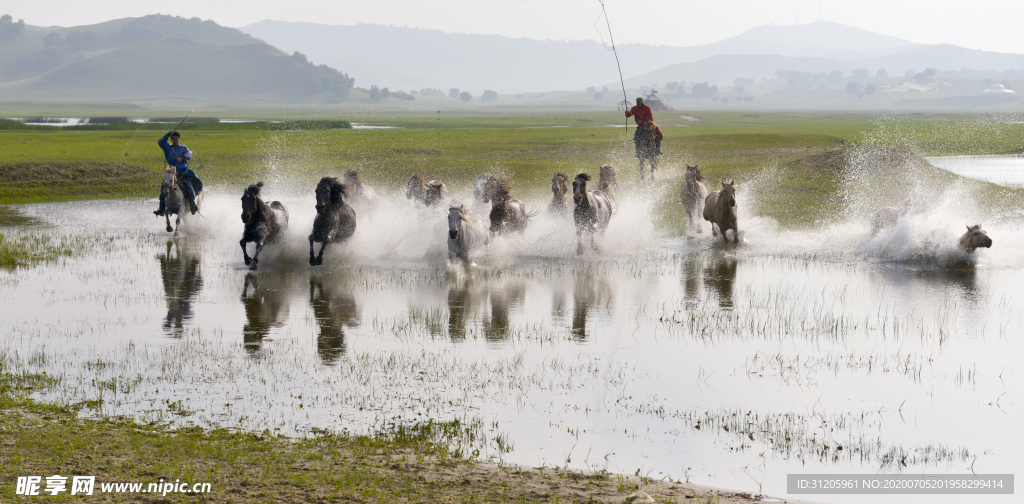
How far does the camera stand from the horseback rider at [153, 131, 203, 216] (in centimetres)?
2375

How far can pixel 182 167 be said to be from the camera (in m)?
24.0

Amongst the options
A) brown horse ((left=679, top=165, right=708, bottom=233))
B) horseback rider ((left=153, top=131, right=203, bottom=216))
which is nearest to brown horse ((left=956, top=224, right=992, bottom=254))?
brown horse ((left=679, top=165, right=708, bottom=233))

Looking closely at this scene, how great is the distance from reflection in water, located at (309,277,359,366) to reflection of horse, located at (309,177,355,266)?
1.34 meters

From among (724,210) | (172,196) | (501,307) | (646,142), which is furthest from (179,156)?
(646,142)

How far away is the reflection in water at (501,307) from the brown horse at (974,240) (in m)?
9.43

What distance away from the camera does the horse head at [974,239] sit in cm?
1798

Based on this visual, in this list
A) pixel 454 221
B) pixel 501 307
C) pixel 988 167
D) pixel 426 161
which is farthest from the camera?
pixel 426 161

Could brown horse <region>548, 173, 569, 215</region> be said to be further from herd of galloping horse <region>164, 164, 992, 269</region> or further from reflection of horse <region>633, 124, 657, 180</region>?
reflection of horse <region>633, 124, 657, 180</region>

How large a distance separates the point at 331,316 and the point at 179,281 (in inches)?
187

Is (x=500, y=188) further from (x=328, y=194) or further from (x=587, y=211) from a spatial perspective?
(x=328, y=194)

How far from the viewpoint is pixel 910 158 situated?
1486 inches

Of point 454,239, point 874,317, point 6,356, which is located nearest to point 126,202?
point 454,239

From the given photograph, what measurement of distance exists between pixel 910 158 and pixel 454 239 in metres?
27.7

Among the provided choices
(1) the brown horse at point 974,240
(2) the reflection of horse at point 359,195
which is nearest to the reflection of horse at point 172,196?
(2) the reflection of horse at point 359,195
